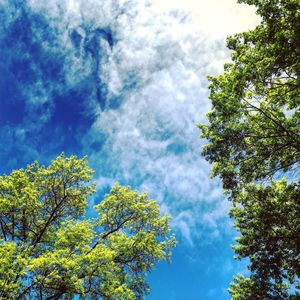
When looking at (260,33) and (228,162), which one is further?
(228,162)

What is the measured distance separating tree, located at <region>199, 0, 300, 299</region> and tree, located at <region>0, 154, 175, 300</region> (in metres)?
5.71

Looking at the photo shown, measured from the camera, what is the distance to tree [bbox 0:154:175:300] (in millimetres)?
12430

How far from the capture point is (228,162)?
1538 centimetres

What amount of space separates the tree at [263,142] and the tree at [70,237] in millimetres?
5713

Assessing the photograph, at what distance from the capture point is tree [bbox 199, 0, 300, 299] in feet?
36.5

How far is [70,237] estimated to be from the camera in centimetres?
1412

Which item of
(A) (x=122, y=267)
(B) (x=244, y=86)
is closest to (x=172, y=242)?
(A) (x=122, y=267)

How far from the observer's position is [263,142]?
14633 millimetres

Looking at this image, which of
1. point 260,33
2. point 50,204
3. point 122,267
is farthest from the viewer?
point 50,204

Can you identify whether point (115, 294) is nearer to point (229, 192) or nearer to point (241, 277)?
point (229, 192)

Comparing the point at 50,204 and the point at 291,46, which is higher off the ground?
the point at 50,204

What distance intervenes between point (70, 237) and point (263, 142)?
1121 centimetres

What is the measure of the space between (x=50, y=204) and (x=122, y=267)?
5928 mm

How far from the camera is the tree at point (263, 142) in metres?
11.1
